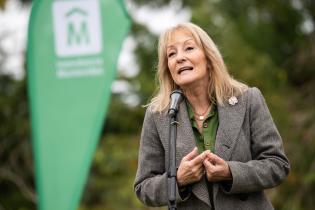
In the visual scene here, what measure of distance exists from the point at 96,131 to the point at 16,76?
17.3 ft

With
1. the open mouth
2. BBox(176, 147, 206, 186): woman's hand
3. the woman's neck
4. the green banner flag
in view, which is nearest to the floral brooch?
the woman's neck

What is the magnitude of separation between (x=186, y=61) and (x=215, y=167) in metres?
0.48

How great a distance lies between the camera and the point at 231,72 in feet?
25.7

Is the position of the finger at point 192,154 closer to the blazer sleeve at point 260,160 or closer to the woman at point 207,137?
the woman at point 207,137

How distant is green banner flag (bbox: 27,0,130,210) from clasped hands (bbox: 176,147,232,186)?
204cm

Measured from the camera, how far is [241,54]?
8.68 m

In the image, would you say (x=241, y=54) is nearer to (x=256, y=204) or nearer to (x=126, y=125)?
(x=126, y=125)

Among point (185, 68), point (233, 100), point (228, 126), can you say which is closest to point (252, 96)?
point (233, 100)

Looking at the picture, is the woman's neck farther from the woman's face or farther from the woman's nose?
the woman's nose

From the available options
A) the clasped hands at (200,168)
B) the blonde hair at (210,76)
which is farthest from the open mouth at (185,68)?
the clasped hands at (200,168)

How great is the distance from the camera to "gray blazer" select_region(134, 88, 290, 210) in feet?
7.72

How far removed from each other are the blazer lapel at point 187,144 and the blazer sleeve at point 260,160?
100 mm

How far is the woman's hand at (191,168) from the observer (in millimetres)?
2281

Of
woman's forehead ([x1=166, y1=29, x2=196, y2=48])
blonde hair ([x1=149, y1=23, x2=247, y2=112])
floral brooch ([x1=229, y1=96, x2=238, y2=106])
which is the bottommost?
floral brooch ([x1=229, y1=96, x2=238, y2=106])
